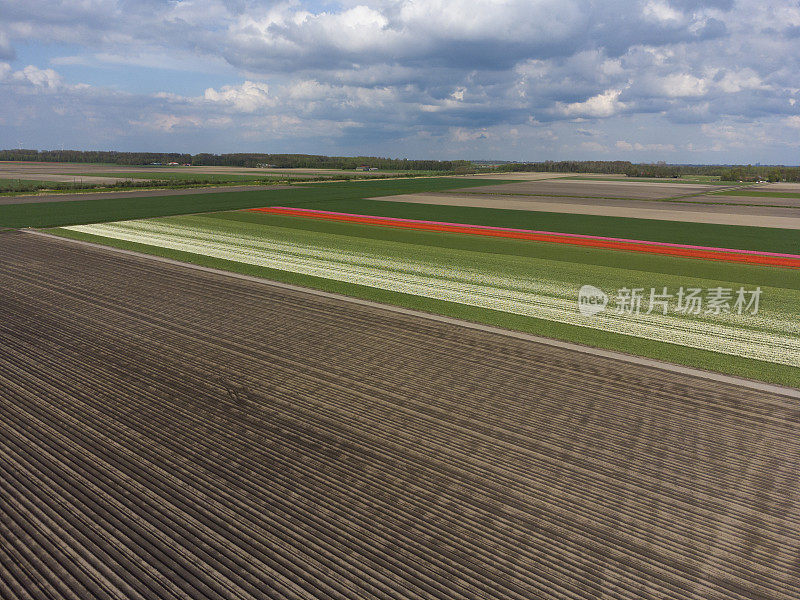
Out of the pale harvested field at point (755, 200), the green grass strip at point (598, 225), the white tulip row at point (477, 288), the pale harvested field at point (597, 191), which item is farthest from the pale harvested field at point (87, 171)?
the pale harvested field at point (755, 200)

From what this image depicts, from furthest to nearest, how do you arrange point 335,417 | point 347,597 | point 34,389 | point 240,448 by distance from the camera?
point 34,389
point 335,417
point 240,448
point 347,597

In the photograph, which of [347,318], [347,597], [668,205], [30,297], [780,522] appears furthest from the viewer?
[668,205]

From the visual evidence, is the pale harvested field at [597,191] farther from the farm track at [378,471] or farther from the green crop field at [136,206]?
the farm track at [378,471]

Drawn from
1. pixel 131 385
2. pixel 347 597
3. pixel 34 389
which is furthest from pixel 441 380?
pixel 34 389

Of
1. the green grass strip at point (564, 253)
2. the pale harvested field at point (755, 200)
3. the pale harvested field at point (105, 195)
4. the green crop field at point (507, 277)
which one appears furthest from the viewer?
the pale harvested field at point (755, 200)

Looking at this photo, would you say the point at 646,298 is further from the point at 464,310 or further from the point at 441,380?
the point at 441,380

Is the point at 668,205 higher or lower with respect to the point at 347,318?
higher
